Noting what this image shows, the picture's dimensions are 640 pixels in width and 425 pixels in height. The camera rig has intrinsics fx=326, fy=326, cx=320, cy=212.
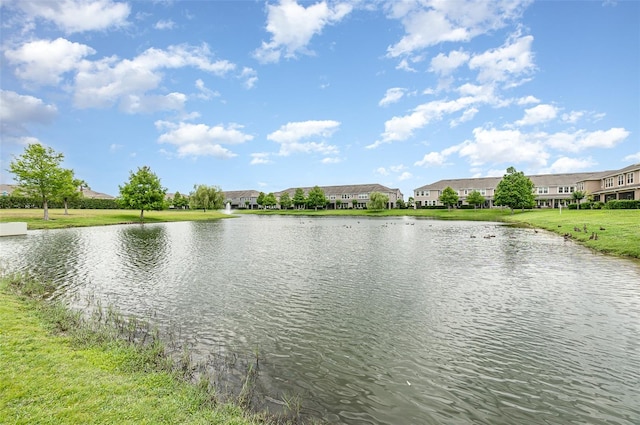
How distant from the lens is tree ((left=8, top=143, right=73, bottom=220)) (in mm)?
52688

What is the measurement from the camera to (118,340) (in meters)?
9.33

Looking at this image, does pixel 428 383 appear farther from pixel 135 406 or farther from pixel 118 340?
pixel 118 340

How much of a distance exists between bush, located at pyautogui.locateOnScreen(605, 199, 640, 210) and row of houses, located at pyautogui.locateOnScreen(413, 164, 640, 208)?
6398 millimetres

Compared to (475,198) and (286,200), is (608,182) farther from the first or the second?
(286,200)

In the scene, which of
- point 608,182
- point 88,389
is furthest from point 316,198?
point 88,389

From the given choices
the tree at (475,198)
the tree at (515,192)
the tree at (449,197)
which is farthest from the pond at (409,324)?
the tree at (475,198)

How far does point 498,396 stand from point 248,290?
36.5 feet

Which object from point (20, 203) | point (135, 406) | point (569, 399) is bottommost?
point (569, 399)

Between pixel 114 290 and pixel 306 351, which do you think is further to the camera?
pixel 114 290

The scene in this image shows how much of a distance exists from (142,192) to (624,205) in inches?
3561

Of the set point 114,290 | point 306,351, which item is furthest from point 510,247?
point 114,290

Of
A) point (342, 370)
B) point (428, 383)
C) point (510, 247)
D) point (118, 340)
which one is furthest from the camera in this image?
point (510, 247)

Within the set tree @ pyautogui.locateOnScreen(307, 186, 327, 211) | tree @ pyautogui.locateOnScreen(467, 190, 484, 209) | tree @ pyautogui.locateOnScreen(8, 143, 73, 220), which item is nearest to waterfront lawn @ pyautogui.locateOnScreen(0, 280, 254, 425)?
tree @ pyautogui.locateOnScreen(8, 143, 73, 220)

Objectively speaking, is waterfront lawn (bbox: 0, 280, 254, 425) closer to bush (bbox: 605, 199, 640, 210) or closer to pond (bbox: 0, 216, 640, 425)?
pond (bbox: 0, 216, 640, 425)
